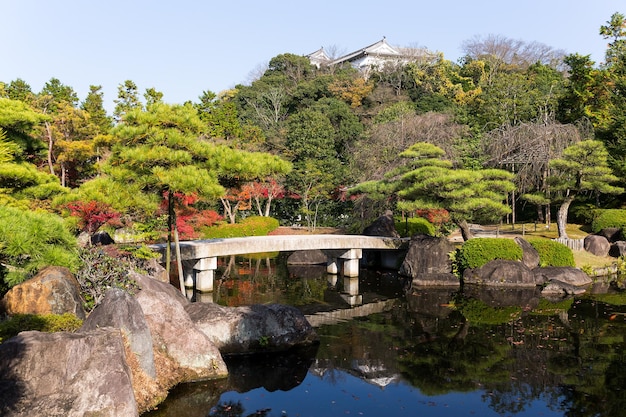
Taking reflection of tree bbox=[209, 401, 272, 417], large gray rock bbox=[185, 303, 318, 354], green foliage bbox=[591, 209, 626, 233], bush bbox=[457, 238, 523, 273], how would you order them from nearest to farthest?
1. reflection of tree bbox=[209, 401, 272, 417]
2. large gray rock bbox=[185, 303, 318, 354]
3. bush bbox=[457, 238, 523, 273]
4. green foliage bbox=[591, 209, 626, 233]

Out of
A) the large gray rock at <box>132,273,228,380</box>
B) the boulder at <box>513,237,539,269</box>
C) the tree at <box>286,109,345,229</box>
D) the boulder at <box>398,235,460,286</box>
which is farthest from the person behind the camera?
the tree at <box>286,109,345,229</box>

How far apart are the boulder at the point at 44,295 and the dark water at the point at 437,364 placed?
267cm

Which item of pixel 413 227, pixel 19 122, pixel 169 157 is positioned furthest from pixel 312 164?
pixel 19 122

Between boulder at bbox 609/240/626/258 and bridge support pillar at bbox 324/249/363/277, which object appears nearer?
bridge support pillar at bbox 324/249/363/277

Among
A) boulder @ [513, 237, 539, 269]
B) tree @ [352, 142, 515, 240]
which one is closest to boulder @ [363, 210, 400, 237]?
tree @ [352, 142, 515, 240]

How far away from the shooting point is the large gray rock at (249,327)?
11.1 m

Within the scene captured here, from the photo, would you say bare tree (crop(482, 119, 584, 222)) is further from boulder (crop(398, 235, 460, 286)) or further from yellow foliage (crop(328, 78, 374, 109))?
yellow foliage (crop(328, 78, 374, 109))

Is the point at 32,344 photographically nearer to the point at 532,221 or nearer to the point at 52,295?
the point at 52,295

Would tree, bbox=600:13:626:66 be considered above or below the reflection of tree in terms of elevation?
above

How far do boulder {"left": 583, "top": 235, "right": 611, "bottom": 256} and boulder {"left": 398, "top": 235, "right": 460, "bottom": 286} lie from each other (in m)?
7.49

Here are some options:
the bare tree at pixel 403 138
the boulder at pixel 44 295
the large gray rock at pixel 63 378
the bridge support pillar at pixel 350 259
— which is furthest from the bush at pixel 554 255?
the large gray rock at pixel 63 378

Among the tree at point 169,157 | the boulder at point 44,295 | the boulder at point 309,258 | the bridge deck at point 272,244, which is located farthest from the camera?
the boulder at point 309,258

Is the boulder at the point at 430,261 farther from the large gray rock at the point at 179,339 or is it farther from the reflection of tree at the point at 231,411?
the reflection of tree at the point at 231,411

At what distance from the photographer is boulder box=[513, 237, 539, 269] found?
20.0 metres
